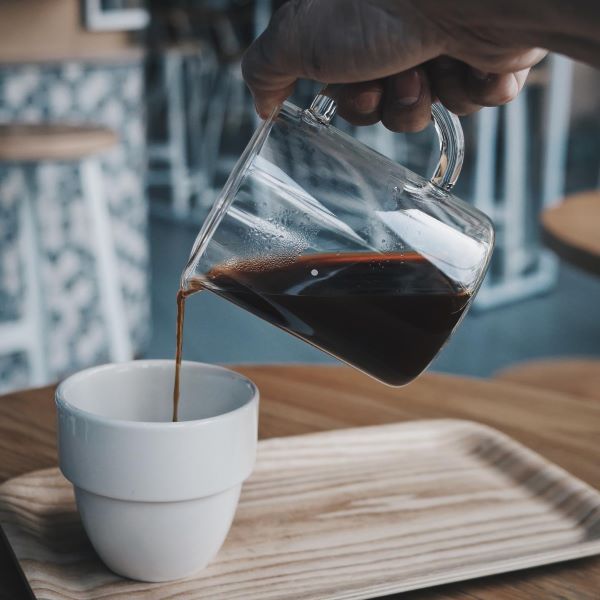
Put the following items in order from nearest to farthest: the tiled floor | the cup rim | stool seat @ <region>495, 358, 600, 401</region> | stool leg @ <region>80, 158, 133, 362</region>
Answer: the cup rim < stool seat @ <region>495, 358, 600, 401</region> < stool leg @ <region>80, 158, 133, 362</region> < the tiled floor

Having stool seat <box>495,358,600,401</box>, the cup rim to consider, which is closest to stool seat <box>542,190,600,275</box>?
stool seat <box>495,358,600,401</box>

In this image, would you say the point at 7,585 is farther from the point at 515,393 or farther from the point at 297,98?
the point at 297,98

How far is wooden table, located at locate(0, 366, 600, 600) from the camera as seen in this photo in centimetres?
77

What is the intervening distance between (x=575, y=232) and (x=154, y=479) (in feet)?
3.64

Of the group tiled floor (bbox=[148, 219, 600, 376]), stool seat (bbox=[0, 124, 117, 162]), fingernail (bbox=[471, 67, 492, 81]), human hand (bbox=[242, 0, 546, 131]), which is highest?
human hand (bbox=[242, 0, 546, 131])

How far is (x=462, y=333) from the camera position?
3021 millimetres

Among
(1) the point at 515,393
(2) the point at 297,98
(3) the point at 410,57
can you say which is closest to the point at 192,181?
(2) the point at 297,98

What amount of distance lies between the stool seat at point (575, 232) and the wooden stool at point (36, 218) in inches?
33.7

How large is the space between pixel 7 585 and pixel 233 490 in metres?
0.14

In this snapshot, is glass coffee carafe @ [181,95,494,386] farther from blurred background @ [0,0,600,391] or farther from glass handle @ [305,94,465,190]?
blurred background @ [0,0,600,391]

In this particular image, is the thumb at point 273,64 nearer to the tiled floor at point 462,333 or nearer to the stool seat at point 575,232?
the stool seat at point 575,232

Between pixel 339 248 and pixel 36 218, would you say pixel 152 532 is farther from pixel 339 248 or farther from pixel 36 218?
pixel 36 218

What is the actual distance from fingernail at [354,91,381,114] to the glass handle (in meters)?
0.04

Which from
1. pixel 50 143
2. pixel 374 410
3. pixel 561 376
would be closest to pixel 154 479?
pixel 374 410
